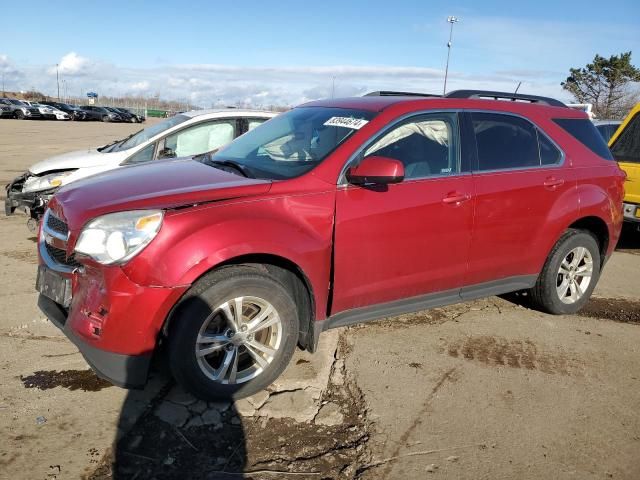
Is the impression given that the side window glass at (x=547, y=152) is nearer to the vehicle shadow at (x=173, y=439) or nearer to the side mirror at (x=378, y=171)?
the side mirror at (x=378, y=171)

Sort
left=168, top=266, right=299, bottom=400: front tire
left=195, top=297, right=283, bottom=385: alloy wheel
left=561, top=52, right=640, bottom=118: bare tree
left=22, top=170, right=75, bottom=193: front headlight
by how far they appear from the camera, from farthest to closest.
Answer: left=561, top=52, right=640, bottom=118: bare tree → left=22, top=170, right=75, bottom=193: front headlight → left=195, top=297, right=283, bottom=385: alloy wheel → left=168, top=266, right=299, bottom=400: front tire

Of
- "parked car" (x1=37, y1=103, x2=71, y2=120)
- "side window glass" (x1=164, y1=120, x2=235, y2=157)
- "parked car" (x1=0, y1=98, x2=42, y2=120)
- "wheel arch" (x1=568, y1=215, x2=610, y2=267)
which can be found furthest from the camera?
"parked car" (x1=37, y1=103, x2=71, y2=120)

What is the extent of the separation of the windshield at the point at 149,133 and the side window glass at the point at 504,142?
13.6 ft

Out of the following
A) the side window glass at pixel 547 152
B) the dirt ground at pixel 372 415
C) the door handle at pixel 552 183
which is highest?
the side window glass at pixel 547 152

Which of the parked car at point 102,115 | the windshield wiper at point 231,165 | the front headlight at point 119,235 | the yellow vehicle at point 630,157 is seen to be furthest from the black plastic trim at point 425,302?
the parked car at point 102,115

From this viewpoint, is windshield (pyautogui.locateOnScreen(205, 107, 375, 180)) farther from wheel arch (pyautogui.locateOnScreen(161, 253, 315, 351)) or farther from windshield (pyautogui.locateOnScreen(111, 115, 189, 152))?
windshield (pyautogui.locateOnScreen(111, 115, 189, 152))

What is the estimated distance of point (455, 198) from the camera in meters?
3.87

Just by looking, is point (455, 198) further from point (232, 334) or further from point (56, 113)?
point (56, 113)

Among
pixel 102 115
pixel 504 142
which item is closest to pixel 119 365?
pixel 504 142

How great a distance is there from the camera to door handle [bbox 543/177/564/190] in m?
4.36

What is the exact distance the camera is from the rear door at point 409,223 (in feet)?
11.4

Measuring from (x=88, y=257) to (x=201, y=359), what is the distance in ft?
2.77

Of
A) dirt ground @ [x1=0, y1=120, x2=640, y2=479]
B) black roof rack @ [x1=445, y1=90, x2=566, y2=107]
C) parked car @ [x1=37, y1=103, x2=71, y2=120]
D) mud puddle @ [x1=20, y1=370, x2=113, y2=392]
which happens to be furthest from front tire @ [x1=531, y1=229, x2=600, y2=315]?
parked car @ [x1=37, y1=103, x2=71, y2=120]

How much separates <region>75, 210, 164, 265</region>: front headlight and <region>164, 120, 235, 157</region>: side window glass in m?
3.97
